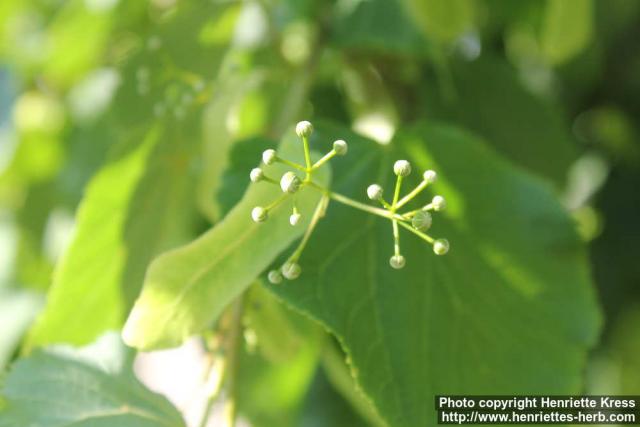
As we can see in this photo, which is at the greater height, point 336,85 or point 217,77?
point 336,85

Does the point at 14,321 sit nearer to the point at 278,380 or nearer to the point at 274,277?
the point at 278,380

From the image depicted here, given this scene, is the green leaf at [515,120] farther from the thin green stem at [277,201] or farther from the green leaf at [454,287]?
the thin green stem at [277,201]

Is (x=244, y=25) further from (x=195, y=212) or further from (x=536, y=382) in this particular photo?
(x=536, y=382)

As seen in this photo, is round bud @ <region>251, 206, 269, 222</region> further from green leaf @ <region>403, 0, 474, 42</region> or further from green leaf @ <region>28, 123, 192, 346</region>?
green leaf @ <region>403, 0, 474, 42</region>

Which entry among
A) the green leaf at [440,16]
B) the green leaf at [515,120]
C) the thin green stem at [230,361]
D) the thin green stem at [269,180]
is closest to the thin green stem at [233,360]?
the thin green stem at [230,361]

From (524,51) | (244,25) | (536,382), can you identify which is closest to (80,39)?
(244,25)

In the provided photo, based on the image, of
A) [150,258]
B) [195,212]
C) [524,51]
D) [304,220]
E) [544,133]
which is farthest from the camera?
[524,51]
